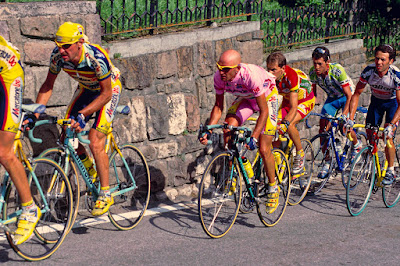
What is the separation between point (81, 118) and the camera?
6.02 meters

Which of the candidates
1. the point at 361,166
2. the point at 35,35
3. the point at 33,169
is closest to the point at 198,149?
the point at 361,166

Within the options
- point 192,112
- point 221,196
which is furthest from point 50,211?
point 192,112

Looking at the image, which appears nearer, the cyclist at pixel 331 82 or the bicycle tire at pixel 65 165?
the bicycle tire at pixel 65 165

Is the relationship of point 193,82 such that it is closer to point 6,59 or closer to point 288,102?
point 288,102

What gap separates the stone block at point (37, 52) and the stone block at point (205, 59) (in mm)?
2398

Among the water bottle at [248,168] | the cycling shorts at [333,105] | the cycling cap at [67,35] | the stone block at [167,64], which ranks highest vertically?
the cycling cap at [67,35]

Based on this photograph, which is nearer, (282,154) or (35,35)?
(35,35)

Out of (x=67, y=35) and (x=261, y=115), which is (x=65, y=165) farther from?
(x=261, y=115)

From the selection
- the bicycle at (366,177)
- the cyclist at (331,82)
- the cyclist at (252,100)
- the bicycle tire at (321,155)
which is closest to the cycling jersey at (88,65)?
the cyclist at (252,100)

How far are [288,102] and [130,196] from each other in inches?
103

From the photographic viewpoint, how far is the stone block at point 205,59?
8852mm

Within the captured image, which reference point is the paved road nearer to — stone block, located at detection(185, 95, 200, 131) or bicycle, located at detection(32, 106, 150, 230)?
bicycle, located at detection(32, 106, 150, 230)

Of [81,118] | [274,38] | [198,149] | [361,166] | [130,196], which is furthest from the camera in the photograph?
[274,38]

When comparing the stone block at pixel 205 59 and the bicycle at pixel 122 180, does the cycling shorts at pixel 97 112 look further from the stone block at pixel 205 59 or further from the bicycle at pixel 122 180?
the stone block at pixel 205 59
